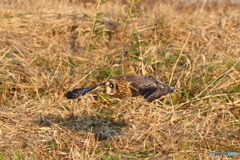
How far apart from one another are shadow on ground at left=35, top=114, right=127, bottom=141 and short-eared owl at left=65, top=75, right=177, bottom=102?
0.48 meters

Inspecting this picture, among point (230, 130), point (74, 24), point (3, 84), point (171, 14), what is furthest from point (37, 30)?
point (230, 130)

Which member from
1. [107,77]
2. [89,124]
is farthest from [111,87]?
[107,77]

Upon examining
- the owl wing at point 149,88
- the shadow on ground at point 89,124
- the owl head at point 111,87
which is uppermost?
the owl wing at point 149,88

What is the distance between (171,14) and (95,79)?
2.14 metres


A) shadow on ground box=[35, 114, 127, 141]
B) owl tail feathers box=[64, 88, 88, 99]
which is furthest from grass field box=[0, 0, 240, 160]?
owl tail feathers box=[64, 88, 88, 99]

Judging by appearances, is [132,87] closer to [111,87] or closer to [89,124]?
[111,87]

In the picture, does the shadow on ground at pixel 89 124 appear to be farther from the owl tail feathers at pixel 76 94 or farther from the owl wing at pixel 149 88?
the owl wing at pixel 149 88

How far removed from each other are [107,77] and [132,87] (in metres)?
1.54

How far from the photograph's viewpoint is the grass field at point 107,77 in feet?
12.9

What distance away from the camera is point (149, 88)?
337 centimetres

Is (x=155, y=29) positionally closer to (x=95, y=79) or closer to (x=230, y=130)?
(x=95, y=79)

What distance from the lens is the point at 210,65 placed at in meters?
5.30

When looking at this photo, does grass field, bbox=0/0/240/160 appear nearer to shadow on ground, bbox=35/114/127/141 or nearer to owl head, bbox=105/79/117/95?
shadow on ground, bbox=35/114/127/141

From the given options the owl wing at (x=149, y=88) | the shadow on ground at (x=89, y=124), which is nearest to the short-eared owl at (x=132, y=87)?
the owl wing at (x=149, y=88)
